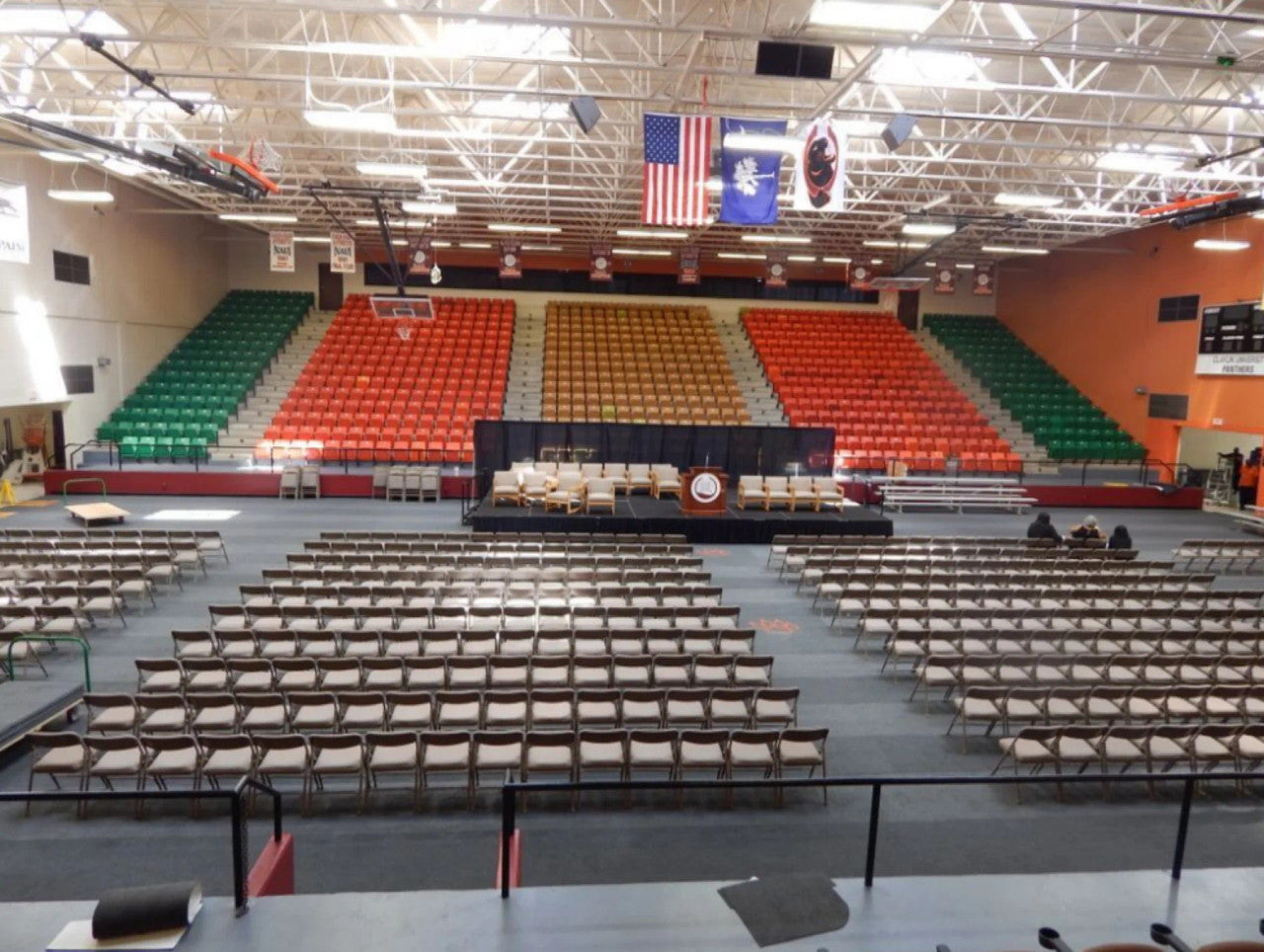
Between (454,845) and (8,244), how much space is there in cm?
1345

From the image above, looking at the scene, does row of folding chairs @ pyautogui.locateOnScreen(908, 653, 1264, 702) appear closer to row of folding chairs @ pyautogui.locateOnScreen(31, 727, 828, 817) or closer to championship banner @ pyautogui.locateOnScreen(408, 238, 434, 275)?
row of folding chairs @ pyautogui.locateOnScreen(31, 727, 828, 817)

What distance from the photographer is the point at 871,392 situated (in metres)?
28.1

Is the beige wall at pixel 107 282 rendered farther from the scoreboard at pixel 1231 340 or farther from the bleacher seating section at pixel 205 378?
the scoreboard at pixel 1231 340

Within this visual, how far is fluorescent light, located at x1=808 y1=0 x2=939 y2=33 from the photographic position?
709 centimetres

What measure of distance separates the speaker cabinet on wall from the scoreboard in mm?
18830

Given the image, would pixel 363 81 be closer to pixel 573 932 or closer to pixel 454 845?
pixel 454 845

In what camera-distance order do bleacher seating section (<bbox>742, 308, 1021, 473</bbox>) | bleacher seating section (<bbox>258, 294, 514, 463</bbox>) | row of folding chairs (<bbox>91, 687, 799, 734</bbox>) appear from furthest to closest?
bleacher seating section (<bbox>742, 308, 1021, 473</bbox>) < bleacher seating section (<bbox>258, 294, 514, 463</bbox>) < row of folding chairs (<bbox>91, 687, 799, 734</bbox>)

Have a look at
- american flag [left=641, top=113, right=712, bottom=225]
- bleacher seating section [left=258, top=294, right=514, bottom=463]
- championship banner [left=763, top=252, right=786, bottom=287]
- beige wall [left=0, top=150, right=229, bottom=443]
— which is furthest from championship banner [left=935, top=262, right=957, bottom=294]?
beige wall [left=0, top=150, right=229, bottom=443]

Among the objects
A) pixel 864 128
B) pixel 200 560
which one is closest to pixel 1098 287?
pixel 864 128

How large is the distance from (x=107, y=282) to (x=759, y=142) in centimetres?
2162

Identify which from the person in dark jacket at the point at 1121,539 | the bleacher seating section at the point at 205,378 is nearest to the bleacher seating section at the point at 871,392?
the person in dark jacket at the point at 1121,539

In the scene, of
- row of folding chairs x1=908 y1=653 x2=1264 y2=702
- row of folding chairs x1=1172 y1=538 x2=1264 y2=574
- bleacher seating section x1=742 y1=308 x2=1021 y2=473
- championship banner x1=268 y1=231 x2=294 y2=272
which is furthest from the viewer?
bleacher seating section x1=742 y1=308 x2=1021 y2=473

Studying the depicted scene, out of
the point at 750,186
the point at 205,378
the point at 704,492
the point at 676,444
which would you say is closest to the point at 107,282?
the point at 205,378

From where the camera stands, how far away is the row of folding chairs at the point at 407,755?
20.7 ft
